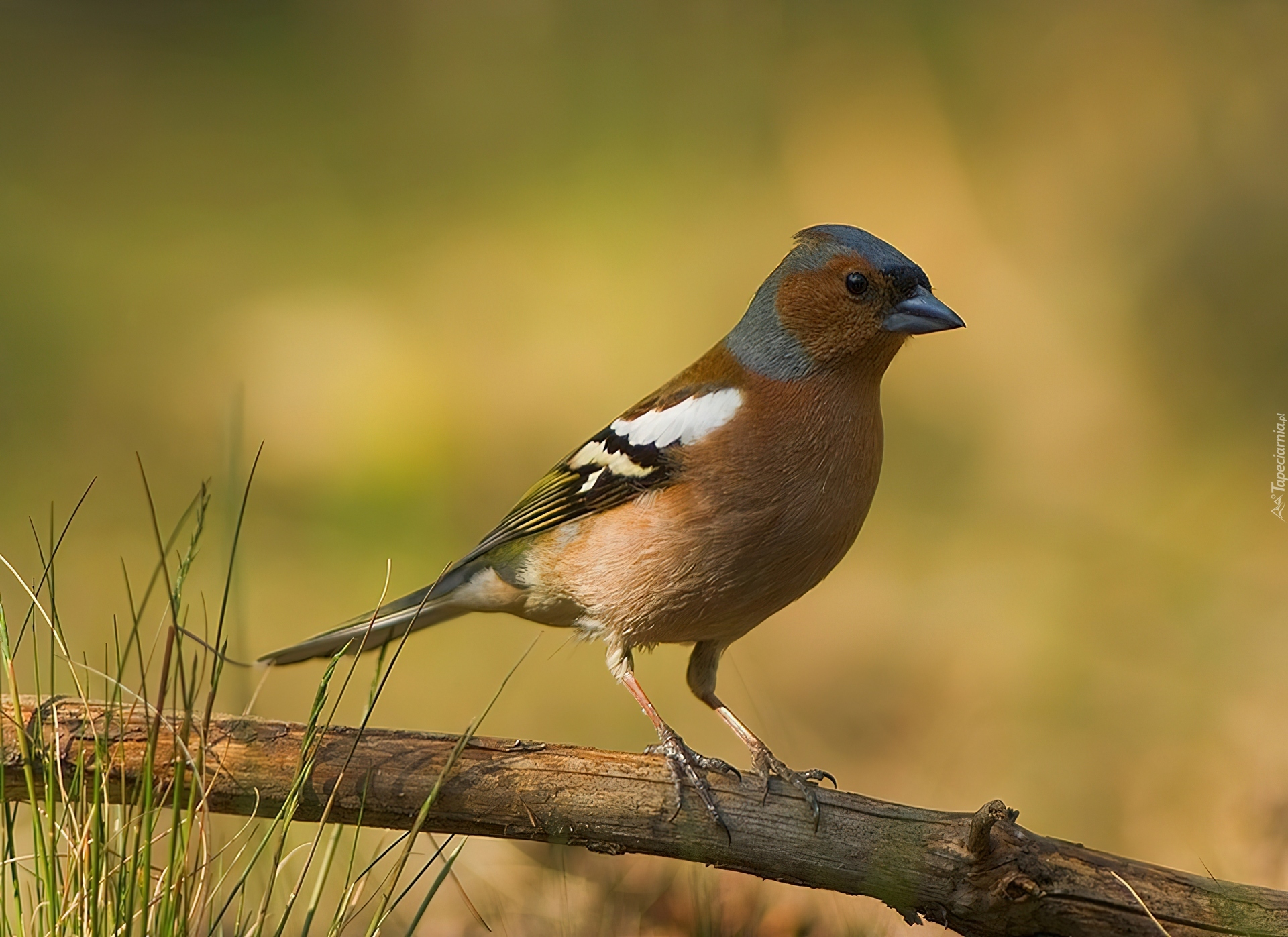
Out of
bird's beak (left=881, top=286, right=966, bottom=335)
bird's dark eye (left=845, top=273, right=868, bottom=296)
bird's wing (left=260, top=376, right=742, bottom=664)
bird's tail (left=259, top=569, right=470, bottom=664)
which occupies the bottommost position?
bird's tail (left=259, top=569, right=470, bottom=664)

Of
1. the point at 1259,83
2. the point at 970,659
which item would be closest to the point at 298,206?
the point at 970,659

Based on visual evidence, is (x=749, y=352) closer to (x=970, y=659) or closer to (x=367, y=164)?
(x=970, y=659)

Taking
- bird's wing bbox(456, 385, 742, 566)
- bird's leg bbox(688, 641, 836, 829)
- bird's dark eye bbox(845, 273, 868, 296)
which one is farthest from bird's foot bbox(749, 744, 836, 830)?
bird's dark eye bbox(845, 273, 868, 296)

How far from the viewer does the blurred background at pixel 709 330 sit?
214 inches

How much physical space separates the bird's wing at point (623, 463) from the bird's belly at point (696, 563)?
0.08 meters

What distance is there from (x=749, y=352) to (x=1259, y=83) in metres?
4.66

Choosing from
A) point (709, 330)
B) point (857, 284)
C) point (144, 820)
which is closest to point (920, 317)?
point (857, 284)

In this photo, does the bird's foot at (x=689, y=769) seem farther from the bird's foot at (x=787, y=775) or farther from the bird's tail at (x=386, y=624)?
the bird's tail at (x=386, y=624)

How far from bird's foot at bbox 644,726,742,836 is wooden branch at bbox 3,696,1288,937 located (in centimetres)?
3

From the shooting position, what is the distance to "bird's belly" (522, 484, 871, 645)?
3166 mm

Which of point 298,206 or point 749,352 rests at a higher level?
point 298,206

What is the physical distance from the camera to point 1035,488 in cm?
653

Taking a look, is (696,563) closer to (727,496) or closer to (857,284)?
(727,496)

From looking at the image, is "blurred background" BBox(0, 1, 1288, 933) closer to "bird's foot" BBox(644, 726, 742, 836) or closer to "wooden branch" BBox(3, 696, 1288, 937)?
"bird's foot" BBox(644, 726, 742, 836)
